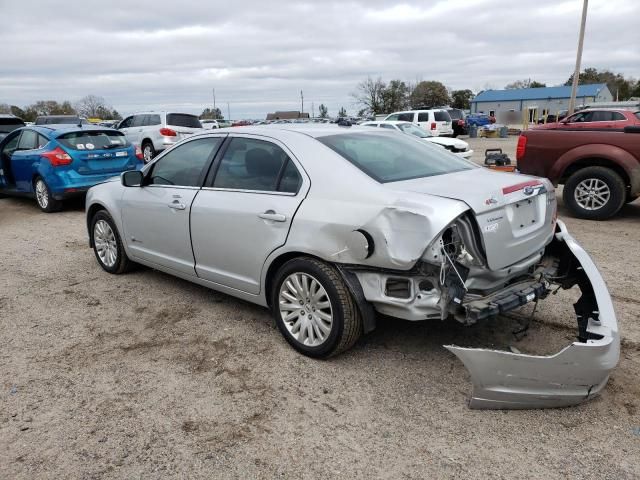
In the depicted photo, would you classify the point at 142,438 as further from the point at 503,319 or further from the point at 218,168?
the point at 503,319

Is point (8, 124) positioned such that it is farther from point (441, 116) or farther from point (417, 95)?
point (417, 95)

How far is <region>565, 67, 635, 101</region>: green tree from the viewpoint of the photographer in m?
84.4

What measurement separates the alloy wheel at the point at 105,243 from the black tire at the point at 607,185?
641 cm

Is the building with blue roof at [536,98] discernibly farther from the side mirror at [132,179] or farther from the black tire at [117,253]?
the side mirror at [132,179]

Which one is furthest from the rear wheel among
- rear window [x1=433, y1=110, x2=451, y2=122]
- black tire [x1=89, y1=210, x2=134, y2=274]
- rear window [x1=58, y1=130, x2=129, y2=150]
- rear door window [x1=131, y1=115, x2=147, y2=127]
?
rear window [x1=433, y1=110, x2=451, y2=122]

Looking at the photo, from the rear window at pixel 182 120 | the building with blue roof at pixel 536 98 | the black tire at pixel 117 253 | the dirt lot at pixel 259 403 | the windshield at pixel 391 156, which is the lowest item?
the dirt lot at pixel 259 403

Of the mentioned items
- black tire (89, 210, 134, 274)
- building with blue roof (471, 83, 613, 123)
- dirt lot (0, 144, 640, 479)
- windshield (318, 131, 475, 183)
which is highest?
building with blue roof (471, 83, 613, 123)

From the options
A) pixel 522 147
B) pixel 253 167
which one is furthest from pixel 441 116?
pixel 253 167

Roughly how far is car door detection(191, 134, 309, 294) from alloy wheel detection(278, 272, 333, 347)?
29cm

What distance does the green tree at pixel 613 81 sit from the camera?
84381 mm

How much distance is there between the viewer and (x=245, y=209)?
3.82 meters

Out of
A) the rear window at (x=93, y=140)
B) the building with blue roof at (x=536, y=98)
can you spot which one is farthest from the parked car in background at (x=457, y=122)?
the building with blue roof at (x=536, y=98)

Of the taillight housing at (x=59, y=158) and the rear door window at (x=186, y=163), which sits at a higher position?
the rear door window at (x=186, y=163)

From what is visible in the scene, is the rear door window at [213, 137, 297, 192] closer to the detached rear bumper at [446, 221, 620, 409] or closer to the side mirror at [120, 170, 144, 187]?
the side mirror at [120, 170, 144, 187]
